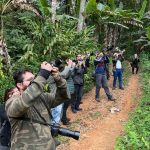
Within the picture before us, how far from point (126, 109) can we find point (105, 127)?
203cm

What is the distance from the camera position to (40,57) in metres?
12.6

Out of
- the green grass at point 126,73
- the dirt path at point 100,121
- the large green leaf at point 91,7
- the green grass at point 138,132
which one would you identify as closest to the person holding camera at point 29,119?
the green grass at point 138,132

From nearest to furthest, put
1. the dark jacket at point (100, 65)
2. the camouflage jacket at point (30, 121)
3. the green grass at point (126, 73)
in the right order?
the camouflage jacket at point (30, 121) < the dark jacket at point (100, 65) < the green grass at point (126, 73)

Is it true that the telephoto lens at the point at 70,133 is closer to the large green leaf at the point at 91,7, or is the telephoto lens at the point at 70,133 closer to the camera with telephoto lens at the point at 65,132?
the camera with telephoto lens at the point at 65,132

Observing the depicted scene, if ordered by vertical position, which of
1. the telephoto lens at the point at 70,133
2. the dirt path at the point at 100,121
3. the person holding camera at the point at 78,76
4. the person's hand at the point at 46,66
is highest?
the person's hand at the point at 46,66

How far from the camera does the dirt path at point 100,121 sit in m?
8.47

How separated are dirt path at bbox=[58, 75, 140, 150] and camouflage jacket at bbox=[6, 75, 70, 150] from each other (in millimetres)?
4529

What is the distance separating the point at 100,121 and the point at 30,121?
266 inches

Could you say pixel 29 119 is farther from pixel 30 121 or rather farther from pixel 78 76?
pixel 78 76

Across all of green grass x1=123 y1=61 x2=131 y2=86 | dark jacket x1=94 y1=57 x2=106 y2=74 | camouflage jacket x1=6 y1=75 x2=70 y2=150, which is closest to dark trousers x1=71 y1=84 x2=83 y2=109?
dark jacket x1=94 y1=57 x2=106 y2=74

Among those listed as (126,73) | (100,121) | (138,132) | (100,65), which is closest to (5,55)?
(100,65)

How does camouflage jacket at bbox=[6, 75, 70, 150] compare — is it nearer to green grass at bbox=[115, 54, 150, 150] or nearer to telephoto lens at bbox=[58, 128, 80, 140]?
telephoto lens at bbox=[58, 128, 80, 140]

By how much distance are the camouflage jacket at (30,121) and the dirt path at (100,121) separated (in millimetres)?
4529

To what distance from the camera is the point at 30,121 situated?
3682 mm
